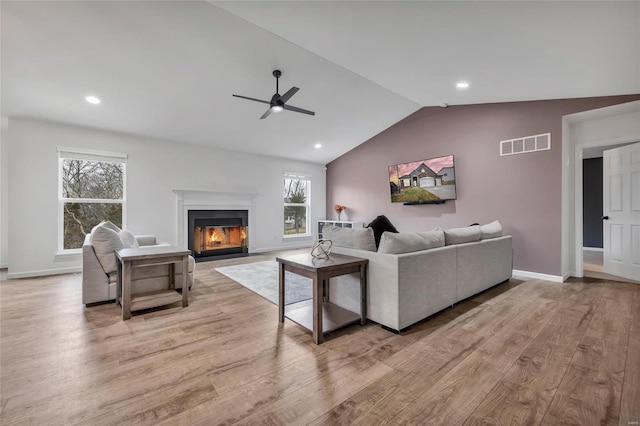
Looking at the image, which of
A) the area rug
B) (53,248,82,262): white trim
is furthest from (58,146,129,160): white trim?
the area rug

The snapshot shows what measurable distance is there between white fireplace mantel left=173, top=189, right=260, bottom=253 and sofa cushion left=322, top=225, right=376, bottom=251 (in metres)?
3.99

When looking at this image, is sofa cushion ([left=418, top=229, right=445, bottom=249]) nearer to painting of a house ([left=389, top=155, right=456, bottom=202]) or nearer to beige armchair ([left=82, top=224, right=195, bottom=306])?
painting of a house ([left=389, top=155, right=456, bottom=202])

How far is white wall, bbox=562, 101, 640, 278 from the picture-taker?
3.87 meters

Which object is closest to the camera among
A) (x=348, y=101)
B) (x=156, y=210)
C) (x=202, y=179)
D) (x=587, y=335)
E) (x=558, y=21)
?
(x=558, y=21)

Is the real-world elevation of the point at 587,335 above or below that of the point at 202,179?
below

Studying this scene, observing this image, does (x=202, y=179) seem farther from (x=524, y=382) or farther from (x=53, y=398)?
(x=524, y=382)

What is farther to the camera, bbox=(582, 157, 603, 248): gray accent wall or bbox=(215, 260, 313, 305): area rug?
bbox=(582, 157, 603, 248): gray accent wall

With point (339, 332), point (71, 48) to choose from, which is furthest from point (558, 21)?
point (71, 48)

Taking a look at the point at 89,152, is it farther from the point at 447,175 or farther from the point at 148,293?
the point at 447,175

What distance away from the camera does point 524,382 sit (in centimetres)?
169

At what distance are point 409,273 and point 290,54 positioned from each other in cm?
308

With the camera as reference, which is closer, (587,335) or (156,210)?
(587,335)

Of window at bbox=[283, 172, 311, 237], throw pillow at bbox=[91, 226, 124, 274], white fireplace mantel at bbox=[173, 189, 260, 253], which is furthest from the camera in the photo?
window at bbox=[283, 172, 311, 237]

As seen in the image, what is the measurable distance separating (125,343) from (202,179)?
433 centimetres
